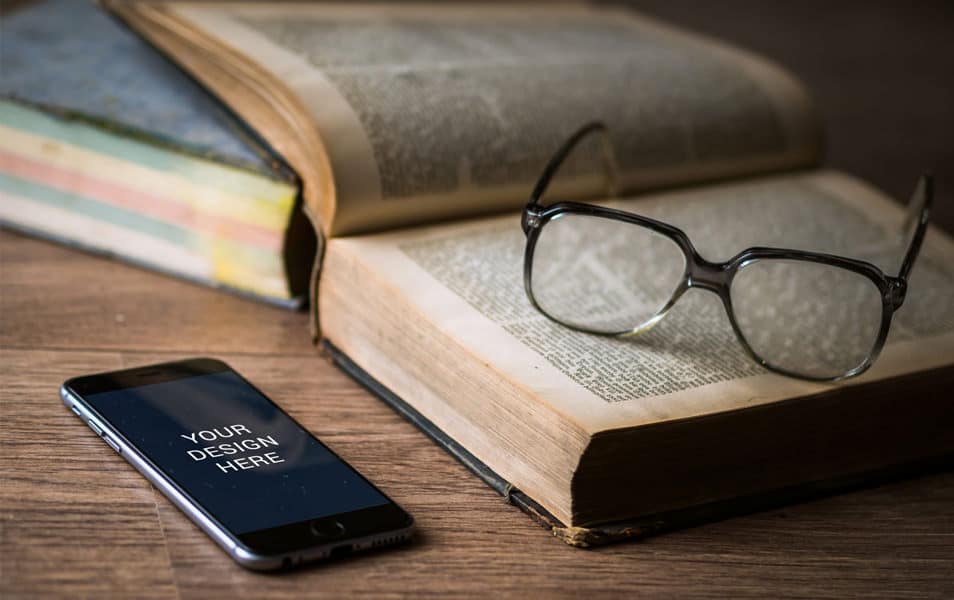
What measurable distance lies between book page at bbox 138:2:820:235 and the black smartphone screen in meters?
0.15

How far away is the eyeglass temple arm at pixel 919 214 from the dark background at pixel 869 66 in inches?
7.2

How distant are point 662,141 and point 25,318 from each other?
18.3 inches

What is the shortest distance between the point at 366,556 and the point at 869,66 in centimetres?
124

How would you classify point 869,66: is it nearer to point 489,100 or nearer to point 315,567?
point 489,100

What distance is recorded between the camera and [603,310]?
71 centimetres

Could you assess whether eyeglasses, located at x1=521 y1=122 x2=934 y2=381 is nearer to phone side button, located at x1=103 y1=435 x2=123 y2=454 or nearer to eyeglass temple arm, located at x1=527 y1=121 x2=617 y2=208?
eyeglass temple arm, located at x1=527 y1=121 x2=617 y2=208

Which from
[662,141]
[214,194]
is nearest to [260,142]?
[214,194]

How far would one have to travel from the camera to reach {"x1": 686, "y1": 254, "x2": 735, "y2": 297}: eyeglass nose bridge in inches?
27.3

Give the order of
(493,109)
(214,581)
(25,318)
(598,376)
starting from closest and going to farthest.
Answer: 1. (214,581)
2. (598,376)
3. (25,318)
4. (493,109)

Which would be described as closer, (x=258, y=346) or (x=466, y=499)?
(x=466, y=499)

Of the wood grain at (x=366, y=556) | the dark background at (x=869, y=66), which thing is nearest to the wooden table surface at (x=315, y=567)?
the wood grain at (x=366, y=556)

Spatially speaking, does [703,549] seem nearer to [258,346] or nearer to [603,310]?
[603,310]

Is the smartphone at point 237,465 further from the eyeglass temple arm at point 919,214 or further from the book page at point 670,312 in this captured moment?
the eyeglass temple arm at point 919,214

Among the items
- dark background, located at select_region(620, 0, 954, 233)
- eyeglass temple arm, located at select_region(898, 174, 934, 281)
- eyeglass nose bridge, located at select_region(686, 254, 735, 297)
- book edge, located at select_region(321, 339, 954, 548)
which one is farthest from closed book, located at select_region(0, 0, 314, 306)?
dark background, located at select_region(620, 0, 954, 233)
